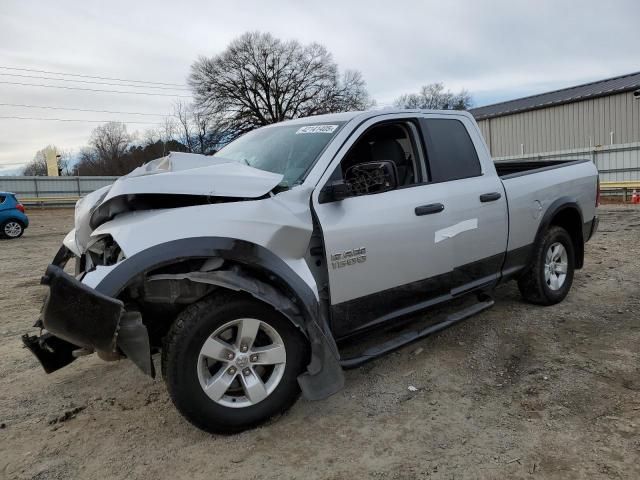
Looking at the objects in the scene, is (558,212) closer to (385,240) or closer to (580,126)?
(385,240)

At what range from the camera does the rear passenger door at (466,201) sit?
3.88m

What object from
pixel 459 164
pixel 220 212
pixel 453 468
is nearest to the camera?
pixel 453 468

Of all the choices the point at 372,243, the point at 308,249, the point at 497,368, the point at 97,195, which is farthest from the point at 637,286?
the point at 97,195

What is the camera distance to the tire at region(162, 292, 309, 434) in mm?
2670

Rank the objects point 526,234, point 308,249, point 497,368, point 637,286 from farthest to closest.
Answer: point 637,286, point 526,234, point 497,368, point 308,249

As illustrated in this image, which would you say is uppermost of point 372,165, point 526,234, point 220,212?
point 372,165

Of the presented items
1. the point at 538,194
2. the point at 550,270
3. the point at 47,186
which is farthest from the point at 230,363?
the point at 47,186

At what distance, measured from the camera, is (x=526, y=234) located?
4621mm

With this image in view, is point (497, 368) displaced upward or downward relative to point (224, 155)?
downward

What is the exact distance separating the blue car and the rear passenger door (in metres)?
13.8

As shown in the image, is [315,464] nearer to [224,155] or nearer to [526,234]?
[224,155]

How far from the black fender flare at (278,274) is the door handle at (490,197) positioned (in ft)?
6.11

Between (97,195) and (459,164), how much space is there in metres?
2.77

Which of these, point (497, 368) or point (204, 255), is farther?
point (497, 368)
